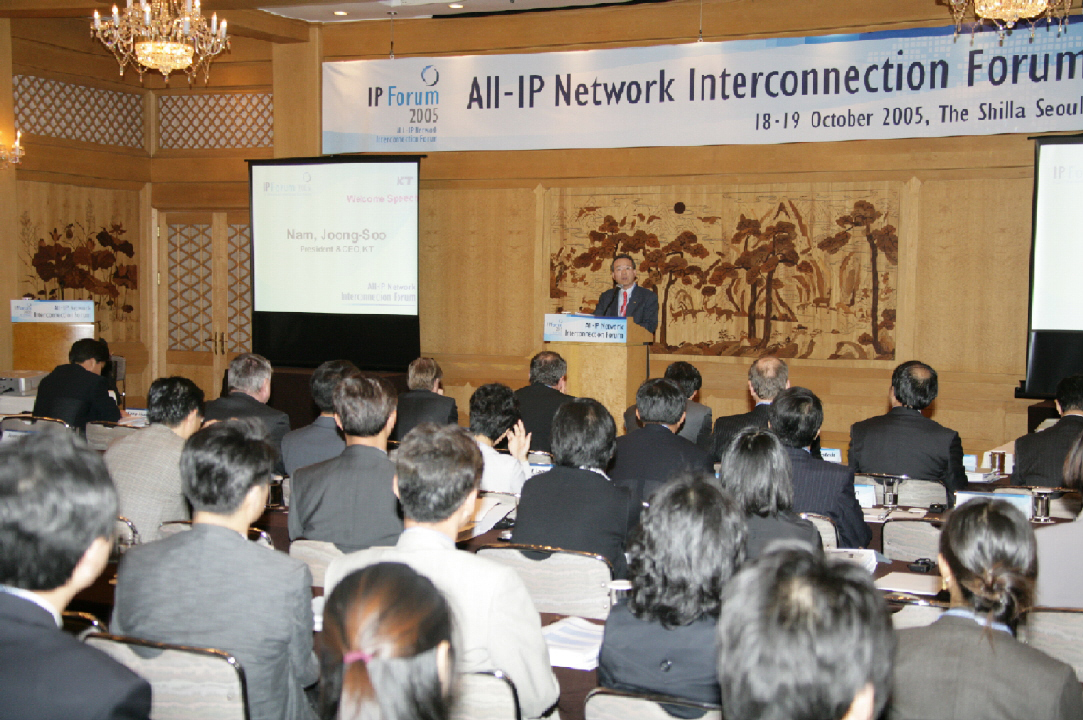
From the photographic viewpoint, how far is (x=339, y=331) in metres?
9.09

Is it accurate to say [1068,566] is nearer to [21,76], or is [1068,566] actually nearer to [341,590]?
[341,590]

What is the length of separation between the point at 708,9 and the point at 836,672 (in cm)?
799

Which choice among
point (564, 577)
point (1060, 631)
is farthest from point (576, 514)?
point (1060, 631)

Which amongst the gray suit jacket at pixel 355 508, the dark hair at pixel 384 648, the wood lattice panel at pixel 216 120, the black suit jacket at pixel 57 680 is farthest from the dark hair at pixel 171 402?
the wood lattice panel at pixel 216 120

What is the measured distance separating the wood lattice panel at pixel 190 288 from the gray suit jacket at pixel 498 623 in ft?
29.1

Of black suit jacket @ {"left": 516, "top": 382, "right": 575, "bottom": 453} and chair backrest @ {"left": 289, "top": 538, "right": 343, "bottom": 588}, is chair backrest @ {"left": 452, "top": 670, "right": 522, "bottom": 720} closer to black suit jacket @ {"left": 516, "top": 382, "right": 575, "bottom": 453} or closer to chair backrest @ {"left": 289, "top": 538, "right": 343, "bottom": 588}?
chair backrest @ {"left": 289, "top": 538, "right": 343, "bottom": 588}

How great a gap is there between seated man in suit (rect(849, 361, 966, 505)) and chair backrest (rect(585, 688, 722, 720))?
312cm

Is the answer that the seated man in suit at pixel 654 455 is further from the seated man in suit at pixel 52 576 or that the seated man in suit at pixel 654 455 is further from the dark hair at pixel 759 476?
the seated man in suit at pixel 52 576

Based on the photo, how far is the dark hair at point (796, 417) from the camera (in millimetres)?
3998

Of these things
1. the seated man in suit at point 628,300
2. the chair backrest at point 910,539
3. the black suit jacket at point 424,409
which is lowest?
the chair backrest at point 910,539

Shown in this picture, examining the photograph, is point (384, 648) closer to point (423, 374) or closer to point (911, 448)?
point (911, 448)

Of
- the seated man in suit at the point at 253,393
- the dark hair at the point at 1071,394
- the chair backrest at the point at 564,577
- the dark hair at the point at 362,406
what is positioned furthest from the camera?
the seated man in suit at the point at 253,393

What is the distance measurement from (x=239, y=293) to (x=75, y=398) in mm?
4144

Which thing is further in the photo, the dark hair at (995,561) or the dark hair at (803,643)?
the dark hair at (995,561)
